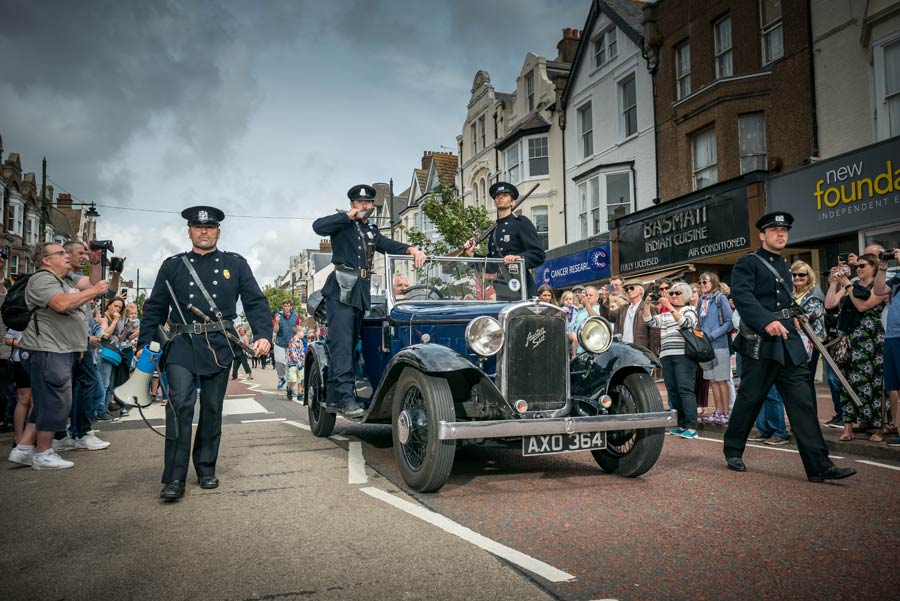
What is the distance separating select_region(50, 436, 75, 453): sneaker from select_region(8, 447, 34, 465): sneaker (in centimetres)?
86

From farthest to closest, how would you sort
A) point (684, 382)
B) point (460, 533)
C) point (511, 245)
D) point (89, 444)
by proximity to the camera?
1. point (684, 382)
2. point (89, 444)
3. point (511, 245)
4. point (460, 533)

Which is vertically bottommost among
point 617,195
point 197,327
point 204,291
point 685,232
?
point 197,327

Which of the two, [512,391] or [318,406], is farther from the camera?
[318,406]

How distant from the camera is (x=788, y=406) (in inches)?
202

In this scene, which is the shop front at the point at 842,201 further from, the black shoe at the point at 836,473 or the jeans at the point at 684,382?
the black shoe at the point at 836,473

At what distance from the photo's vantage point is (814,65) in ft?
A: 48.8

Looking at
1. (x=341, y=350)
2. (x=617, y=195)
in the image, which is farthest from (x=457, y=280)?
(x=617, y=195)

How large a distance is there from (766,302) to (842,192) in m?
10.4

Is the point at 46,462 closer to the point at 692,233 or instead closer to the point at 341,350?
the point at 341,350

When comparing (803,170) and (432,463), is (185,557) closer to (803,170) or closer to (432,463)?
(432,463)

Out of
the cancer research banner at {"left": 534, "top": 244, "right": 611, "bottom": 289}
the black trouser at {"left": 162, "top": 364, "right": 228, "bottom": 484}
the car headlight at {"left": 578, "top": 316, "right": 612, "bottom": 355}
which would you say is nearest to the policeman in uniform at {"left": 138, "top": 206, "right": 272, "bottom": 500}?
the black trouser at {"left": 162, "top": 364, "right": 228, "bottom": 484}

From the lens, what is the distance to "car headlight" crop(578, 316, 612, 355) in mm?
5184

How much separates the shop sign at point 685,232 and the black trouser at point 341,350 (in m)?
12.5

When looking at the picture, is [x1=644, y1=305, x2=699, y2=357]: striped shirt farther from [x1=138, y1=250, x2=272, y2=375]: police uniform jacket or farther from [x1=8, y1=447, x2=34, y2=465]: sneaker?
[x1=8, y1=447, x2=34, y2=465]: sneaker
